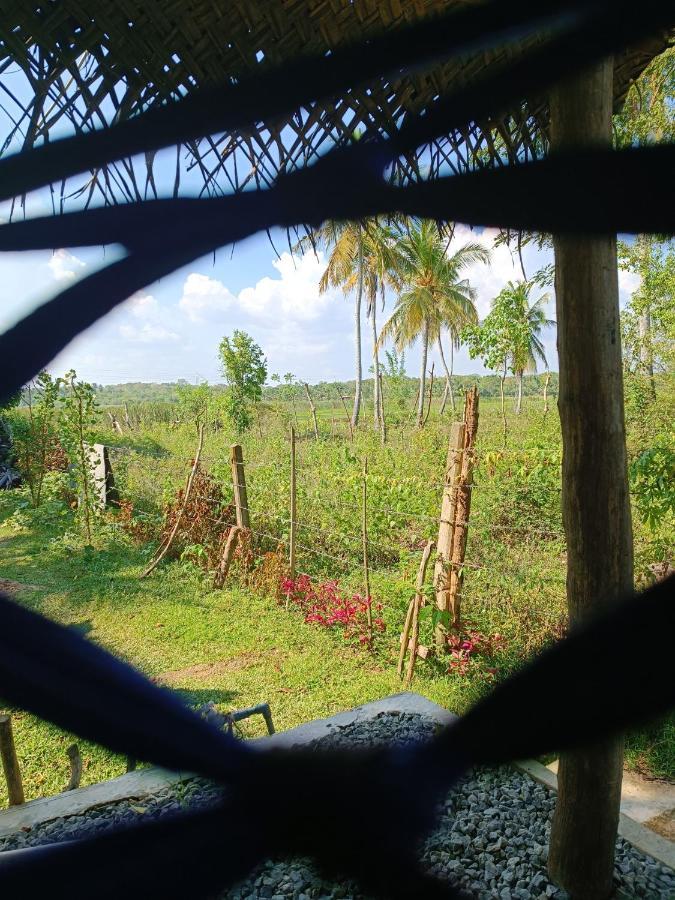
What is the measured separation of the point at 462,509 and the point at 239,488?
130cm

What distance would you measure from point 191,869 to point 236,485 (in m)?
2.70

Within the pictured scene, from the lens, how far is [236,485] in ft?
9.04

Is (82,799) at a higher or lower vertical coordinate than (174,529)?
lower

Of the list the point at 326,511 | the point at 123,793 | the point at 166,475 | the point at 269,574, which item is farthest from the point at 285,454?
the point at 123,793

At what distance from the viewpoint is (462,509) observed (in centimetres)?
183

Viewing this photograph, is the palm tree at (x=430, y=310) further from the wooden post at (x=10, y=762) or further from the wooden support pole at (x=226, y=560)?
the wooden post at (x=10, y=762)

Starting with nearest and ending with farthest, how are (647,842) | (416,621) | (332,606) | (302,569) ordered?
(647,842), (416,621), (332,606), (302,569)

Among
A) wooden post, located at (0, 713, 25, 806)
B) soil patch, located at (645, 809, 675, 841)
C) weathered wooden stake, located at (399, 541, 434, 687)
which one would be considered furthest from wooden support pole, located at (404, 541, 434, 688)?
wooden post, located at (0, 713, 25, 806)

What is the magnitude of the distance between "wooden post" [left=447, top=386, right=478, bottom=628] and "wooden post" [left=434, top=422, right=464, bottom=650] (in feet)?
0.04

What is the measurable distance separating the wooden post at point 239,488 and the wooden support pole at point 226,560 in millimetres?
47

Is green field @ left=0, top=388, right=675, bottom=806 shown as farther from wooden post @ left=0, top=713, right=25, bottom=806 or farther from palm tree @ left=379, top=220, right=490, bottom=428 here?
palm tree @ left=379, top=220, right=490, bottom=428

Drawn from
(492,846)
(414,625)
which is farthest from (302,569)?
(492,846)

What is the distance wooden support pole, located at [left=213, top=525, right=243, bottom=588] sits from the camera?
2.70 m

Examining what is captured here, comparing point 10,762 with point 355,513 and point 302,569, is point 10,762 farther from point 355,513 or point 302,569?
point 355,513
